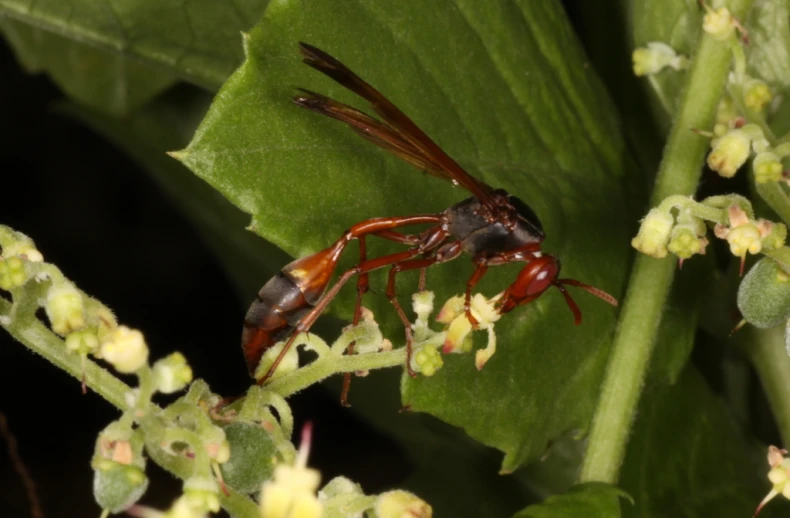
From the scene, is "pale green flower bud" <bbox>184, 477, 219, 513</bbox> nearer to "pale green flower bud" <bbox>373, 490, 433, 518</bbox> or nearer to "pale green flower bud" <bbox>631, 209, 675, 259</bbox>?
"pale green flower bud" <bbox>373, 490, 433, 518</bbox>

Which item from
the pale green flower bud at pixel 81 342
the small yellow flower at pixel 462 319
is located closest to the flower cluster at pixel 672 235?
the small yellow flower at pixel 462 319

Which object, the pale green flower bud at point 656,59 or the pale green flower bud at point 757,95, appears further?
the pale green flower bud at point 656,59

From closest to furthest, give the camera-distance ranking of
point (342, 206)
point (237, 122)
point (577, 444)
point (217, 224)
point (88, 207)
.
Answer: point (237, 122), point (342, 206), point (577, 444), point (217, 224), point (88, 207)

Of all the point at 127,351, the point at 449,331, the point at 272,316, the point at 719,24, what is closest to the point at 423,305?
the point at 449,331

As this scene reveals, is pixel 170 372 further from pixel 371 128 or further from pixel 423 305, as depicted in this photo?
pixel 371 128

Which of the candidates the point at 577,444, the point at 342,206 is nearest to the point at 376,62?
the point at 342,206

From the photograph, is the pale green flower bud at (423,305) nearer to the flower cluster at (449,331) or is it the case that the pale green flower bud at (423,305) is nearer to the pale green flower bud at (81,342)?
the flower cluster at (449,331)

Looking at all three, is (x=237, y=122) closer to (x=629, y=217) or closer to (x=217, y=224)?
(x=629, y=217)
